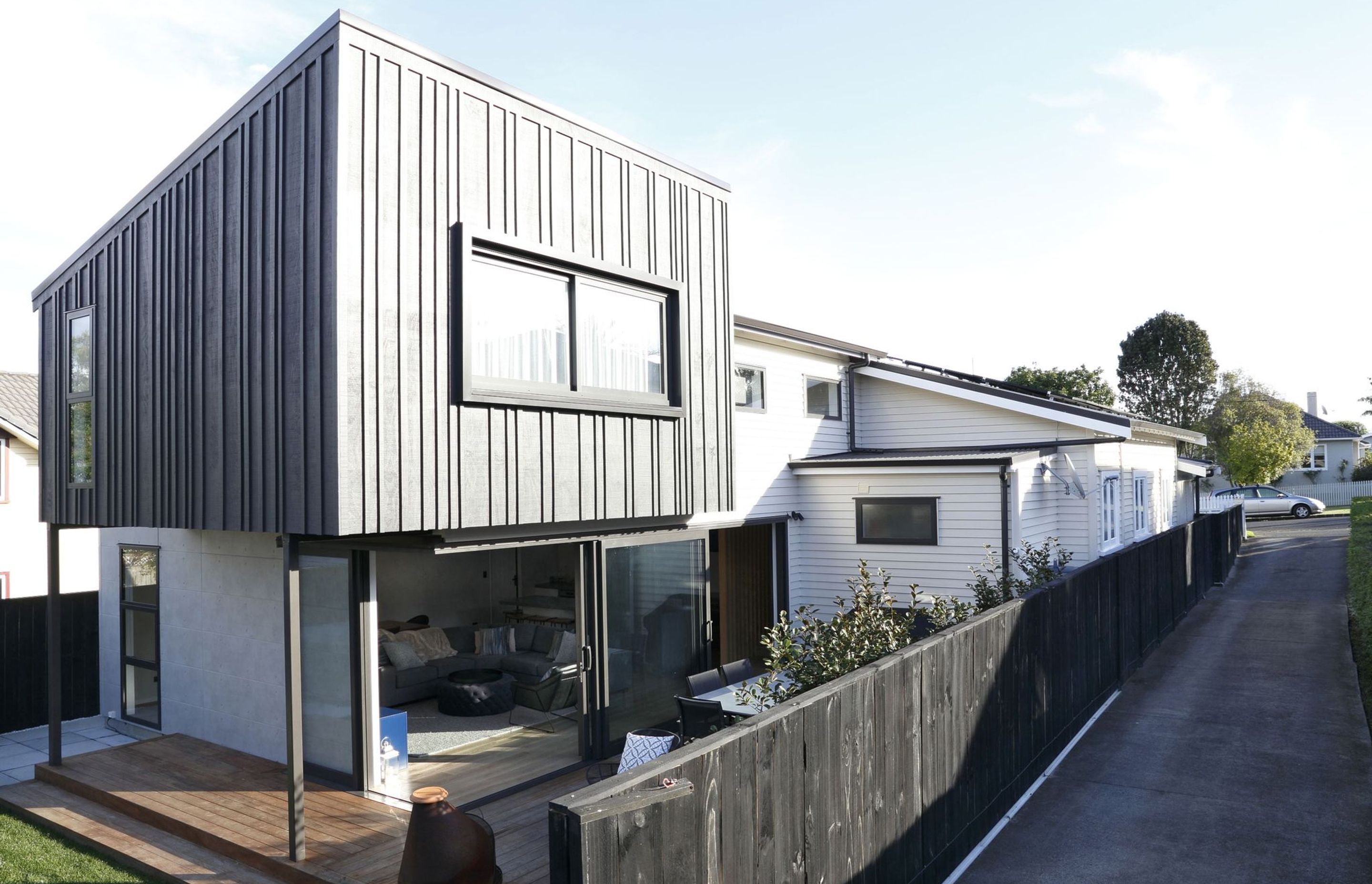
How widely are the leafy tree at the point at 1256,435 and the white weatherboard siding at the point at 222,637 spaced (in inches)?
1423

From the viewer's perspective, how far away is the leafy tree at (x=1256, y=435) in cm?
3341

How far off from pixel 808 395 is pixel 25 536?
14.9 meters

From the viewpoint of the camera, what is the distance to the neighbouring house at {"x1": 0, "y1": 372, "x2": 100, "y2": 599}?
1599cm

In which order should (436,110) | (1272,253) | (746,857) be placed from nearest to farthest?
(746,857), (436,110), (1272,253)

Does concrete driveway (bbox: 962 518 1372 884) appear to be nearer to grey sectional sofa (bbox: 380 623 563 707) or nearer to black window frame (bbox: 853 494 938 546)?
black window frame (bbox: 853 494 938 546)

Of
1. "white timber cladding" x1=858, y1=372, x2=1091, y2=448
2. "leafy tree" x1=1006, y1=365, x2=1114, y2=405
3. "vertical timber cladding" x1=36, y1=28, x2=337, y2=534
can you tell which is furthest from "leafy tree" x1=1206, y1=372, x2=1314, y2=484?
"vertical timber cladding" x1=36, y1=28, x2=337, y2=534

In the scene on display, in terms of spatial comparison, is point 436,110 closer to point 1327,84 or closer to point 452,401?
point 452,401

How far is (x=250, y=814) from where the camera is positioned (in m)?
7.05

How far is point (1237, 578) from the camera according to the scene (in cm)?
1925

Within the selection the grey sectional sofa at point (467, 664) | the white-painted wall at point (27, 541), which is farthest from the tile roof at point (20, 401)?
the grey sectional sofa at point (467, 664)

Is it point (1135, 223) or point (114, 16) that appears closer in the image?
point (114, 16)

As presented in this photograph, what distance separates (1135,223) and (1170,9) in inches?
284

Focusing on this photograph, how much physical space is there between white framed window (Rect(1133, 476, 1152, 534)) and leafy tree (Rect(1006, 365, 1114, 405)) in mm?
24576

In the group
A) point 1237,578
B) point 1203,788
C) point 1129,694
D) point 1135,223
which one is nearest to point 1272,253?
point 1135,223
